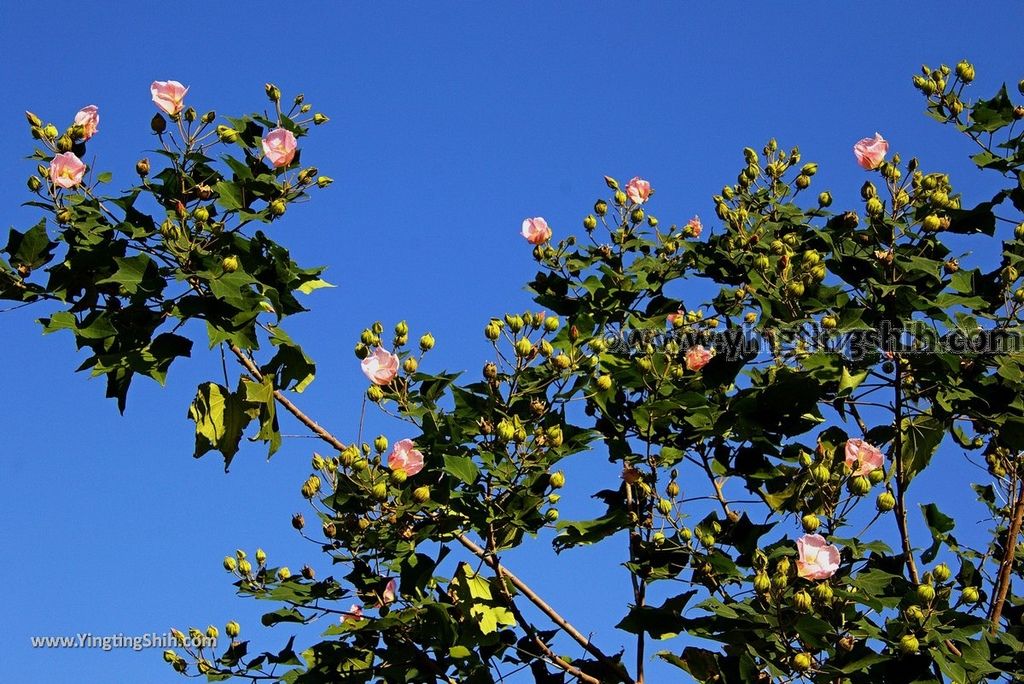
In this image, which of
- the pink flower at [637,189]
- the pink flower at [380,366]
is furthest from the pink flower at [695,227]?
the pink flower at [380,366]

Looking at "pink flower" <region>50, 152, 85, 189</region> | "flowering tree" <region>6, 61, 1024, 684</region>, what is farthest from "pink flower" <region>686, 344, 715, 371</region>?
"pink flower" <region>50, 152, 85, 189</region>

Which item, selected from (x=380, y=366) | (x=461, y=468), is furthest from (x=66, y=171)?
(x=461, y=468)

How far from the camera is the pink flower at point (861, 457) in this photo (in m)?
3.19

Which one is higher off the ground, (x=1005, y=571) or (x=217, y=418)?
(x=217, y=418)

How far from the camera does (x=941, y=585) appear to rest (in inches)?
128

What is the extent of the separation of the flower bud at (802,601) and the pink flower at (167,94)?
2355mm

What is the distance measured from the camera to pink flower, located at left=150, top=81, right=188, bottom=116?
3545mm

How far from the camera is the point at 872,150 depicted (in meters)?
3.98

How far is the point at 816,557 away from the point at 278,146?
203cm

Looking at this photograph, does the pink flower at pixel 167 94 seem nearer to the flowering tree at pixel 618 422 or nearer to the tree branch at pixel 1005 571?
the flowering tree at pixel 618 422

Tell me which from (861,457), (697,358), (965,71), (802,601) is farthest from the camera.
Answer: (965,71)

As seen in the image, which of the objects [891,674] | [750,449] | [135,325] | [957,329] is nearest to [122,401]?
[135,325]

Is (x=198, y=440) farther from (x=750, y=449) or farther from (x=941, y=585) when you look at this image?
(x=941, y=585)

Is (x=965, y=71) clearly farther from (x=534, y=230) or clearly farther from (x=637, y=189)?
(x=534, y=230)
